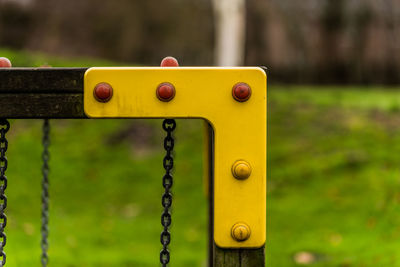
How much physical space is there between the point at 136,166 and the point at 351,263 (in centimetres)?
460

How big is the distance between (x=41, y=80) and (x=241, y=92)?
2.33 ft

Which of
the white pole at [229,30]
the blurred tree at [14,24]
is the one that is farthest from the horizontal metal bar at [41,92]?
the blurred tree at [14,24]

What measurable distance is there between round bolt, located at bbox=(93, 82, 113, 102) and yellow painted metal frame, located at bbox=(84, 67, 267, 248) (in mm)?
13

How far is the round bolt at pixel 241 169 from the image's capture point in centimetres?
193

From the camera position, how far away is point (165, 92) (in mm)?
1910

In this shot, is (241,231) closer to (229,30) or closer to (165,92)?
(165,92)

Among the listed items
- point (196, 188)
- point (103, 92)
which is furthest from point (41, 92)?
point (196, 188)

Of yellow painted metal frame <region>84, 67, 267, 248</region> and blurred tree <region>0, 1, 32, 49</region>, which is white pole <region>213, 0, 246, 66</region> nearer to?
blurred tree <region>0, 1, 32, 49</region>

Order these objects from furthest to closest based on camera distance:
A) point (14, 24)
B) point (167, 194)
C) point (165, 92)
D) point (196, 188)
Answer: point (14, 24) < point (196, 188) < point (167, 194) < point (165, 92)

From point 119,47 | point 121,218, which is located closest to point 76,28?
point 119,47

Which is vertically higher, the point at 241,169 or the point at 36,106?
the point at 36,106

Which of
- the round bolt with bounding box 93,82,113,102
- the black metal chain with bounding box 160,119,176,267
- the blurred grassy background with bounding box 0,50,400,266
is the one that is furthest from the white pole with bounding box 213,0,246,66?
the round bolt with bounding box 93,82,113,102

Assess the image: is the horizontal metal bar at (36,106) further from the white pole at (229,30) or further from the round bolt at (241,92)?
the white pole at (229,30)

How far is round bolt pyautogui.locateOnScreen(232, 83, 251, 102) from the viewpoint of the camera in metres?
1.91
